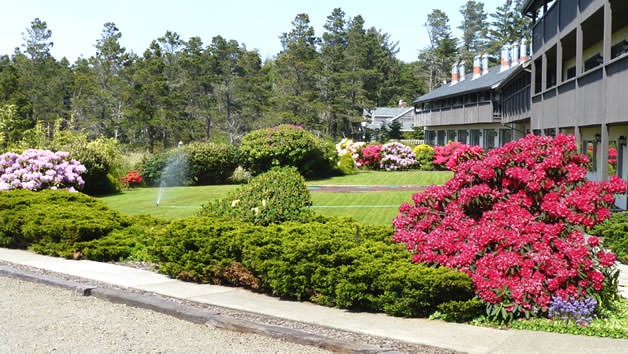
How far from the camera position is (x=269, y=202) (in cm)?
995

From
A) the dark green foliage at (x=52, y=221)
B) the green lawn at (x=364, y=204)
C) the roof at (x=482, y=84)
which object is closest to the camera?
the dark green foliage at (x=52, y=221)

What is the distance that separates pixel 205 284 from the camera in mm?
8742

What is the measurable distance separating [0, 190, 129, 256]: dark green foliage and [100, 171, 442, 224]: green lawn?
3.80 m

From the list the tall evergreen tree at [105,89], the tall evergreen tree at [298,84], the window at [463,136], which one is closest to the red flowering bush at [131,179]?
the window at [463,136]

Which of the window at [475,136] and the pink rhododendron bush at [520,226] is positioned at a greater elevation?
the window at [475,136]

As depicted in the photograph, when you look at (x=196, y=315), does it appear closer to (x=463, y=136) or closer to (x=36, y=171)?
(x=36, y=171)

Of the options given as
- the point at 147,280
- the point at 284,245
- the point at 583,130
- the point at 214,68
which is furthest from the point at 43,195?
the point at 214,68

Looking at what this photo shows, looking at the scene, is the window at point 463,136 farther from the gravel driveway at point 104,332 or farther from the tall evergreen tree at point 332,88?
the gravel driveway at point 104,332

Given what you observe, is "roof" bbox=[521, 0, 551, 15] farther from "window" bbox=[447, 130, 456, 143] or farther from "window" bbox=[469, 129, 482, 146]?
"window" bbox=[447, 130, 456, 143]

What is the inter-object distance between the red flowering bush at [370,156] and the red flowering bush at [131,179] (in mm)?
14341

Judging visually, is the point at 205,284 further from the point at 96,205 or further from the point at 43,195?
the point at 43,195

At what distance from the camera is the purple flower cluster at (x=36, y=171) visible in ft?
59.7

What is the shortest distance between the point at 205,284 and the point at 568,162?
4755mm

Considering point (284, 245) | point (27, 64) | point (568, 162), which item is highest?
point (27, 64)
